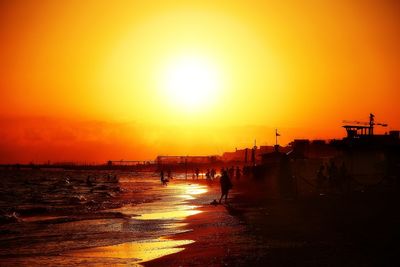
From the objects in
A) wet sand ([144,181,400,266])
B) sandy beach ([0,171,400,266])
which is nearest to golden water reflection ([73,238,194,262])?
sandy beach ([0,171,400,266])

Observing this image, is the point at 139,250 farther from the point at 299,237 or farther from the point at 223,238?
the point at 299,237

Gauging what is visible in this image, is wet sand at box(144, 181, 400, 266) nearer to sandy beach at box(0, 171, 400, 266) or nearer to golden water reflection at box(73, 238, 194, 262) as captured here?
sandy beach at box(0, 171, 400, 266)

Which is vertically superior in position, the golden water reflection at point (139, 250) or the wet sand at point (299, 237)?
the wet sand at point (299, 237)

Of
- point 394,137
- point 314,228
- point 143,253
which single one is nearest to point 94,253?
point 143,253

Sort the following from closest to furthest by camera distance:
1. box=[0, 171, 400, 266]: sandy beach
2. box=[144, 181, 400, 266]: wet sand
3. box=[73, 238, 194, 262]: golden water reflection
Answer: box=[144, 181, 400, 266]: wet sand → box=[0, 171, 400, 266]: sandy beach → box=[73, 238, 194, 262]: golden water reflection

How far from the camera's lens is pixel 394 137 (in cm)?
3878

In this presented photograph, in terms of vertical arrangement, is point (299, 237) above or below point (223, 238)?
above

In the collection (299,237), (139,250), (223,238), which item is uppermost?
(299,237)

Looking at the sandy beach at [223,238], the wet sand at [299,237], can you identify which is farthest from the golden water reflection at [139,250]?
the wet sand at [299,237]

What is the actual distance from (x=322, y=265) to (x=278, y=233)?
447cm

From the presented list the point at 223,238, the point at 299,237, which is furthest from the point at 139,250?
the point at 299,237

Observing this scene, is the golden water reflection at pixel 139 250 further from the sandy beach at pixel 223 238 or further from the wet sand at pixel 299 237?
the wet sand at pixel 299 237

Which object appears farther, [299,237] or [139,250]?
[299,237]

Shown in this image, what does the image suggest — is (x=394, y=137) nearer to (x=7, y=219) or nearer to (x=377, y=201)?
(x=377, y=201)
